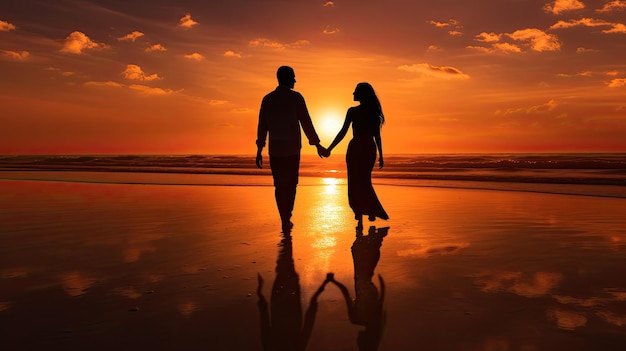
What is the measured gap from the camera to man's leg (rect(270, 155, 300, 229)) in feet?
24.5

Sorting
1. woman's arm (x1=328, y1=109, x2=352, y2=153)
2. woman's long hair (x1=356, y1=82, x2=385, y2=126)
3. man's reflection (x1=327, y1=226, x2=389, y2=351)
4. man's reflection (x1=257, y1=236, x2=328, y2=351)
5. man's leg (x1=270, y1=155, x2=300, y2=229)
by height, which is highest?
woman's long hair (x1=356, y1=82, x2=385, y2=126)

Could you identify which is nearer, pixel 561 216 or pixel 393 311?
pixel 393 311

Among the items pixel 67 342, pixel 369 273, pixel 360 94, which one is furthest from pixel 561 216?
pixel 67 342

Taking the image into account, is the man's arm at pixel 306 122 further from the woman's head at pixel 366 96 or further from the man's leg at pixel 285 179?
the woman's head at pixel 366 96

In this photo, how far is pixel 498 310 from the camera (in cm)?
347

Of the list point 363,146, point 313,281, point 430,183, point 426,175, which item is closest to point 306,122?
point 363,146

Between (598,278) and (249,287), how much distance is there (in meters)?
3.40

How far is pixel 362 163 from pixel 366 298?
15.4 feet

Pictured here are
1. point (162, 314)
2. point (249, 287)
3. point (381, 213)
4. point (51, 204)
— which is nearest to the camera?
point (162, 314)

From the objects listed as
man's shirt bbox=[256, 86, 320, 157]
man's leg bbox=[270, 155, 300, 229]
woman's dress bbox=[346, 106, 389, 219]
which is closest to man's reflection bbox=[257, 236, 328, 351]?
man's leg bbox=[270, 155, 300, 229]

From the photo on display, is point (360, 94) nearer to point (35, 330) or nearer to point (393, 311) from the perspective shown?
point (393, 311)

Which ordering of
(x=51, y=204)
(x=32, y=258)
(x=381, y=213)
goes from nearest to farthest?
(x=32, y=258) < (x=381, y=213) < (x=51, y=204)

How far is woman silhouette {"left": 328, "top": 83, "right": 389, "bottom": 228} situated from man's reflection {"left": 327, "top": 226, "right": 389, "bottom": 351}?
198cm

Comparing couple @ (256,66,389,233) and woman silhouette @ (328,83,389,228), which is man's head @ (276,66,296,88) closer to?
couple @ (256,66,389,233)
